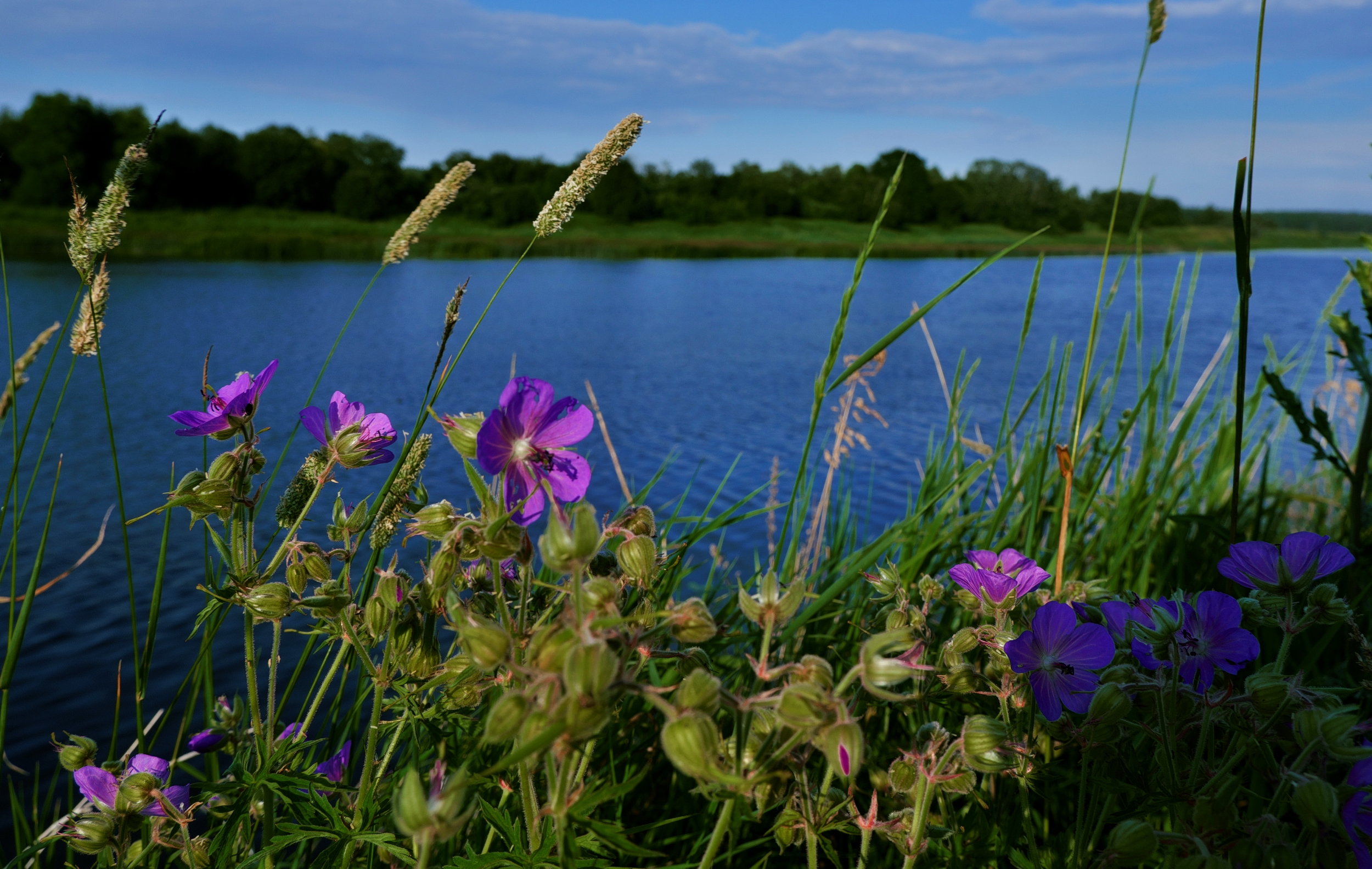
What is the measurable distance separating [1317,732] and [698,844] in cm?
91

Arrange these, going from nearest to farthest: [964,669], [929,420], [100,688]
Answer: [964,669] → [100,688] → [929,420]

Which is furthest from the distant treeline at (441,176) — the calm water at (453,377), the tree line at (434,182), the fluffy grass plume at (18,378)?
the fluffy grass plume at (18,378)

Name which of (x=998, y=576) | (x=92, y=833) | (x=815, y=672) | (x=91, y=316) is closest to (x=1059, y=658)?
(x=998, y=576)

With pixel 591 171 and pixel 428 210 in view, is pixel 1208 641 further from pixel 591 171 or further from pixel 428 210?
pixel 428 210

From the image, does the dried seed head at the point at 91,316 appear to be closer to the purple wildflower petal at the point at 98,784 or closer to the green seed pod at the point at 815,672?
the purple wildflower petal at the point at 98,784

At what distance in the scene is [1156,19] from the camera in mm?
1919

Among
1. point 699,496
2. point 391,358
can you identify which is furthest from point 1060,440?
point 391,358

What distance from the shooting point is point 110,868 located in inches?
46.1

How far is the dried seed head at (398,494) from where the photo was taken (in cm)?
103

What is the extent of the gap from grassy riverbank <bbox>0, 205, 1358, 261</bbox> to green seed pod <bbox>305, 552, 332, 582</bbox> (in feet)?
112

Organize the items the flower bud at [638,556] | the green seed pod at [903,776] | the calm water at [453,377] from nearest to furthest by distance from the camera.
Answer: the flower bud at [638,556] < the green seed pod at [903,776] < the calm water at [453,377]

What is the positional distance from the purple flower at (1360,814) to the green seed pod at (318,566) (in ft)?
3.47

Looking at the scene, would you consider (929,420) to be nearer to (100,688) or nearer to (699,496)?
(699,496)

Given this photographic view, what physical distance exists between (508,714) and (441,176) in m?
36.2
